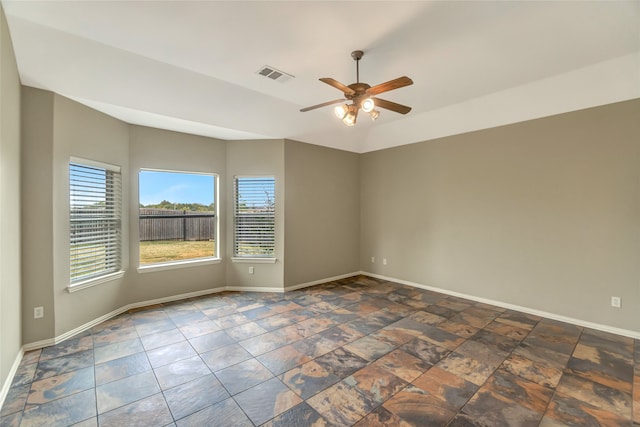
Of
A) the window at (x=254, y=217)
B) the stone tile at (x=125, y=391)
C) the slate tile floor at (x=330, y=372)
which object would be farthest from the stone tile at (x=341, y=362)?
the window at (x=254, y=217)

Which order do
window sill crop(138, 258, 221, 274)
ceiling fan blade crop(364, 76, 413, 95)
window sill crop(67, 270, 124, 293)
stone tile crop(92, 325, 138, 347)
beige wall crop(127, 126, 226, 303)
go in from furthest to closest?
window sill crop(138, 258, 221, 274)
beige wall crop(127, 126, 226, 303)
window sill crop(67, 270, 124, 293)
stone tile crop(92, 325, 138, 347)
ceiling fan blade crop(364, 76, 413, 95)

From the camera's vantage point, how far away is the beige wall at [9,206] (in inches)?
86.4

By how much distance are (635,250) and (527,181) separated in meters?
1.38

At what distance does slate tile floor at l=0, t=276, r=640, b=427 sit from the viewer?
2.04 meters

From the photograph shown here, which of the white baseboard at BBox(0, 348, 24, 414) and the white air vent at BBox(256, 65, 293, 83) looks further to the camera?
the white air vent at BBox(256, 65, 293, 83)

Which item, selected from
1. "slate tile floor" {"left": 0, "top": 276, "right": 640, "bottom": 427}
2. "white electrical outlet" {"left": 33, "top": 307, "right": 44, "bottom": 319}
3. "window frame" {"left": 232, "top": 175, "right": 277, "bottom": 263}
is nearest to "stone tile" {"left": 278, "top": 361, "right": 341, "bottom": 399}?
"slate tile floor" {"left": 0, "top": 276, "right": 640, "bottom": 427}

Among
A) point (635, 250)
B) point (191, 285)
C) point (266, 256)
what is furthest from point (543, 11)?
point (191, 285)

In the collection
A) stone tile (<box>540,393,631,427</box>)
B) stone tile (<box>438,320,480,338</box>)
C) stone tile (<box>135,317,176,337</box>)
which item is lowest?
stone tile (<box>540,393,631,427</box>)

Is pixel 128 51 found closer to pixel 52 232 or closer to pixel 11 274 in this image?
pixel 52 232

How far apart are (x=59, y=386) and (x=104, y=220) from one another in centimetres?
218

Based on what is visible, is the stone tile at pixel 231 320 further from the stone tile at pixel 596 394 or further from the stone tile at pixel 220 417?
the stone tile at pixel 596 394

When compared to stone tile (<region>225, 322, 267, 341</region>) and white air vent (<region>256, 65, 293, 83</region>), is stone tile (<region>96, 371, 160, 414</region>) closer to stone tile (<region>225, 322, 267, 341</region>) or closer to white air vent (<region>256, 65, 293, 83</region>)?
stone tile (<region>225, 322, 267, 341</region>)

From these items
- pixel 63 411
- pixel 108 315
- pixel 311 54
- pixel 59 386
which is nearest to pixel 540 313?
pixel 311 54

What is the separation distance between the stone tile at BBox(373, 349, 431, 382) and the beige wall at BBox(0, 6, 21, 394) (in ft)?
10.6
